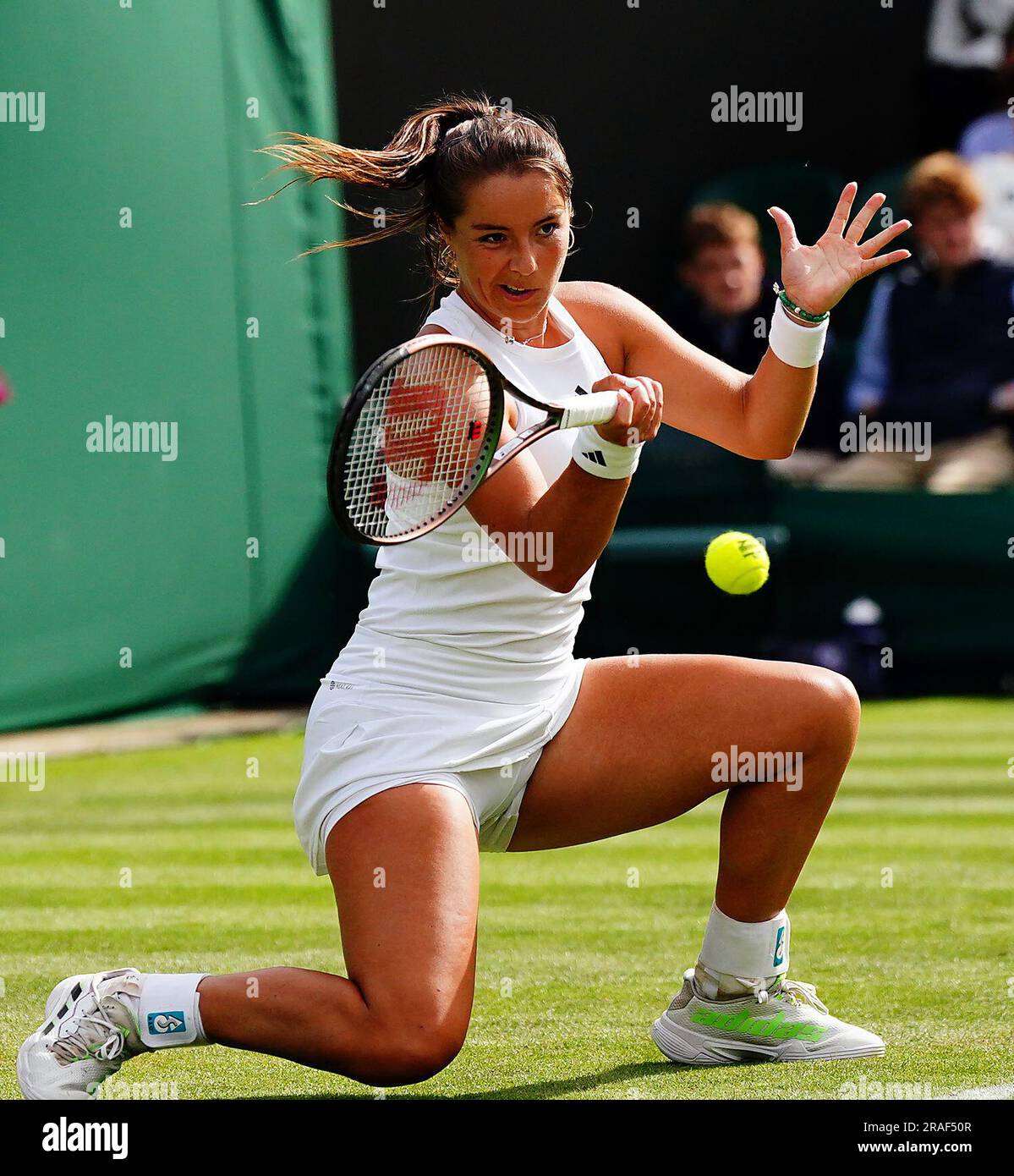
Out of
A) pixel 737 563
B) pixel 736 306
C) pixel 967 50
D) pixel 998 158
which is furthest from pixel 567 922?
pixel 967 50

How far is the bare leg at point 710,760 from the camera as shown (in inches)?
115

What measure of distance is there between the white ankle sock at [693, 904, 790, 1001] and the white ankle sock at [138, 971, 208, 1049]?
87cm

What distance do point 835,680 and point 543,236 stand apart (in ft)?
2.85

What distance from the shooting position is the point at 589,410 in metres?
2.58

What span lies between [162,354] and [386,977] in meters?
5.24

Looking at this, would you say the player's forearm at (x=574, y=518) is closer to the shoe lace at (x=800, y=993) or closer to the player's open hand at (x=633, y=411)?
the player's open hand at (x=633, y=411)

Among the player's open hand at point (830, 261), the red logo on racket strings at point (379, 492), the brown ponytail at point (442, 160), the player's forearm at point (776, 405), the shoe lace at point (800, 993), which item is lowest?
the shoe lace at point (800, 993)

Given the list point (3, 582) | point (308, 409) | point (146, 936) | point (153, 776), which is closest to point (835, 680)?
point (146, 936)

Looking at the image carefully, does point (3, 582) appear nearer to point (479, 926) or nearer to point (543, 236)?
point (479, 926)

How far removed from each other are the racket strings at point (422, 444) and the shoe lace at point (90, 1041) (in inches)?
32.8

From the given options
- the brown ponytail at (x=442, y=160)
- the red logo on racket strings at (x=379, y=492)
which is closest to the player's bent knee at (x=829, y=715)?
the red logo on racket strings at (x=379, y=492)

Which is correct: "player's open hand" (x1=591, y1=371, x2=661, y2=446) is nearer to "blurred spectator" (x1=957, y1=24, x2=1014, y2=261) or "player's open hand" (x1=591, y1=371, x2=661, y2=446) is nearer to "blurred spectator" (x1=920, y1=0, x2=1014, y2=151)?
"blurred spectator" (x1=957, y1=24, x2=1014, y2=261)

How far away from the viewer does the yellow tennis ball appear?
3.87 metres
